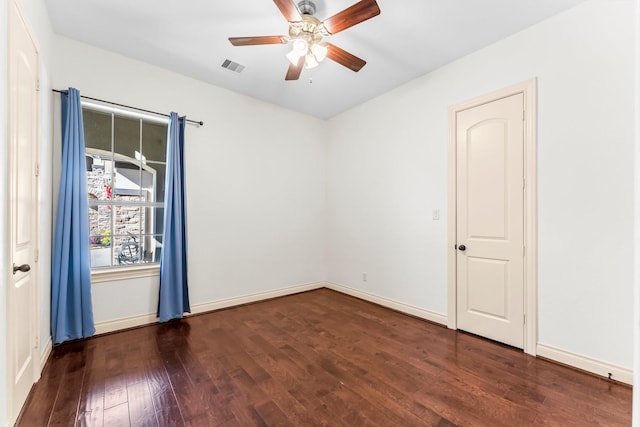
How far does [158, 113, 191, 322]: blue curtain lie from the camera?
10.5 feet

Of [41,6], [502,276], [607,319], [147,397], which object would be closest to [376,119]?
[502,276]

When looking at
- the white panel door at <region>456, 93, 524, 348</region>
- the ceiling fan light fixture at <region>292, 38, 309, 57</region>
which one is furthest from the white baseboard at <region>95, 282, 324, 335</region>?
the ceiling fan light fixture at <region>292, 38, 309, 57</region>

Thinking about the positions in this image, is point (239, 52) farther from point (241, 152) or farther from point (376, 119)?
point (376, 119)

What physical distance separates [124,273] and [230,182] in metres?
1.60

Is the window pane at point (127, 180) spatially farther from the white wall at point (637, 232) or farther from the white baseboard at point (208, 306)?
the white wall at point (637, 232)

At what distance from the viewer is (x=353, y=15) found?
200 cm

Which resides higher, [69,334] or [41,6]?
[41,6]

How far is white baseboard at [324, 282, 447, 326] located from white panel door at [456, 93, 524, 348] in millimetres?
265

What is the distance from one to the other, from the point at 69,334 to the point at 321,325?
241cm

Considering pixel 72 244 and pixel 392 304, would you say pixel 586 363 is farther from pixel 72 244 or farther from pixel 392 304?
pixel 72 244

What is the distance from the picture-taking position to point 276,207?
4.36m

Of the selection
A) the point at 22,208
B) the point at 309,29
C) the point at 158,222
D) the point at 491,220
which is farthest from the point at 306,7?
the point at 158,222

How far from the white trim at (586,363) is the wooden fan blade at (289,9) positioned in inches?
132

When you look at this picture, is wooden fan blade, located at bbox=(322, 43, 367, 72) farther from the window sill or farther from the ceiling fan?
the window sill
